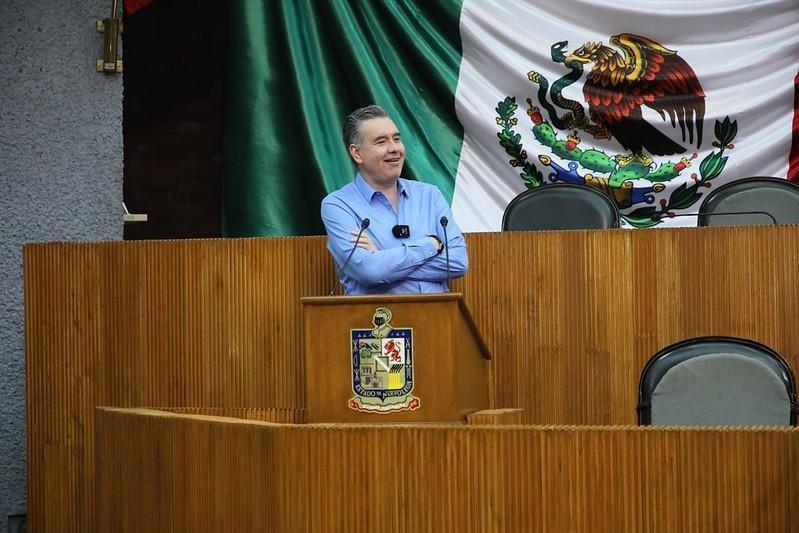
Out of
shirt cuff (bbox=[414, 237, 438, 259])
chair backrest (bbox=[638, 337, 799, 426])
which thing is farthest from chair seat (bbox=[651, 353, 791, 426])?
shirt cuff (bbox=[414, 237, 438, 259])

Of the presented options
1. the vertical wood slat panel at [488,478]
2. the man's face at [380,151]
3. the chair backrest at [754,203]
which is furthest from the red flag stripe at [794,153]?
the vertical wood slat panel at [488,478]

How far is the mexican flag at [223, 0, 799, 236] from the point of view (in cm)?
562

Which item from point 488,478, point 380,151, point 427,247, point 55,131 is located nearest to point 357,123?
point 380,151

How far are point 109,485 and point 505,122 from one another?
293 centimetres

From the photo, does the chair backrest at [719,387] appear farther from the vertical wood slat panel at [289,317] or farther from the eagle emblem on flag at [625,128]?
the eagle emblem on flag at [625,128]

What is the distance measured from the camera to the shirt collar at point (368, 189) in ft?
12.8

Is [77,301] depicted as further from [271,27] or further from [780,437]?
[780,437]

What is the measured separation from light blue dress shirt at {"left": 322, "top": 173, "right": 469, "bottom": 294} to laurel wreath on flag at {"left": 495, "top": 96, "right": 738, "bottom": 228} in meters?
1.79

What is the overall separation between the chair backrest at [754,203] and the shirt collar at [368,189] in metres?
1.30

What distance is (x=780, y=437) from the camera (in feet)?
8.16

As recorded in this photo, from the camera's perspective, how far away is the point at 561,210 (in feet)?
15.9

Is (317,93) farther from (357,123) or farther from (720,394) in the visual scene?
(720,394)

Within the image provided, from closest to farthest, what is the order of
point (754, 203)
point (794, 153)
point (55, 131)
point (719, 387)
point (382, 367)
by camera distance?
point (382, 367)
point (719, 387)
point (754, 203)
point (55, 131)
point (794, 153)

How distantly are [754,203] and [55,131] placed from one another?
2.71 metres
